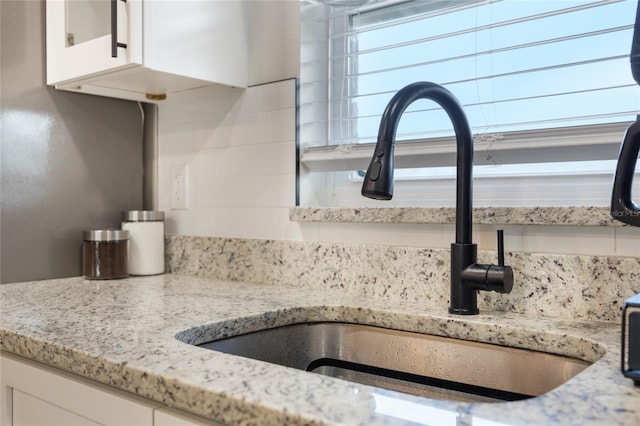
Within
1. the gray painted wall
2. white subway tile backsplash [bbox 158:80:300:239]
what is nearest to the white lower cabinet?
the gray painted wall

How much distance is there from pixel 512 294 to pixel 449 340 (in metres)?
0.16

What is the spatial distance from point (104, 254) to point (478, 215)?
98cm

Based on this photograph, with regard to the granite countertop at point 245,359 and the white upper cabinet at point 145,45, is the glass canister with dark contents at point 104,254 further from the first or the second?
the white upper cabinet at point 145,45

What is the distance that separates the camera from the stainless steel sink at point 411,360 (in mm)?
958

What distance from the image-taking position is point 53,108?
159 centimetres

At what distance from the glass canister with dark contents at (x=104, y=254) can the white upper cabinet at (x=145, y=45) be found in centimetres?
40

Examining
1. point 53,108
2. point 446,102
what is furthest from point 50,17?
point 446,102

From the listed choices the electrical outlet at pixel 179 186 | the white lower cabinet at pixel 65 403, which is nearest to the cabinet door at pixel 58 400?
the white lower cabinet at pixel 65 403

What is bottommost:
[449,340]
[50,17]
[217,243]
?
[449,340]

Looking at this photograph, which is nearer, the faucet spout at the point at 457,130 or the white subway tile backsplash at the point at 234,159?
the faucet spout at the point at 457,130

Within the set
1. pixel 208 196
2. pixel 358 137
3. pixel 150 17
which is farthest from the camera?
pixel 208 196

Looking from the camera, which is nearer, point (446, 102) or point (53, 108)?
point (446, 102)

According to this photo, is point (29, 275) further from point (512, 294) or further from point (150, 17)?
point (512, 294)

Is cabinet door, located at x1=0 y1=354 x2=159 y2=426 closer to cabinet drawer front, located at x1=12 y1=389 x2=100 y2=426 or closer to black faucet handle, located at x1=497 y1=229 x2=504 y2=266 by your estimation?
cabinet drawer front, located at x1=12 y1=389 x2=100 y2=426
